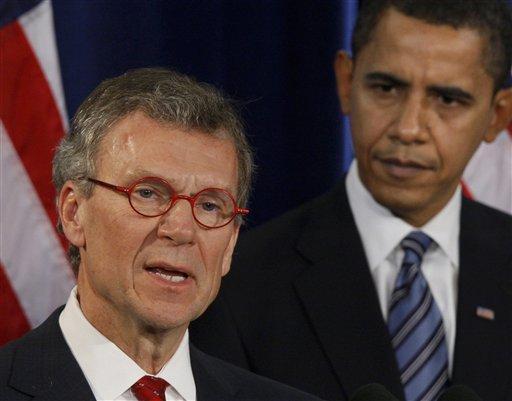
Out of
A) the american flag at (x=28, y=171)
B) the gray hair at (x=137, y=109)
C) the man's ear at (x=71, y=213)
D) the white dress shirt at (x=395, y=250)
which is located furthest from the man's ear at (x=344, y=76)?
the man's ear at (x=71, y=213)

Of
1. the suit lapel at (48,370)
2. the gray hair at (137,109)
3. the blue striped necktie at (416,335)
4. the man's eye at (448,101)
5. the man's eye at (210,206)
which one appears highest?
the gray hair at (137,109)

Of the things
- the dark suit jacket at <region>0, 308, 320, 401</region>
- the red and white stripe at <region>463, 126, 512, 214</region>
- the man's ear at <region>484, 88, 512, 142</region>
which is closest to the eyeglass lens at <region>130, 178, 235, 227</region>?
the dark suit jacket at <region>0, 308, 320, 401</region>

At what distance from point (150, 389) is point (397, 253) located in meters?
0.87

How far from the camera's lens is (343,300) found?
8.17 feet

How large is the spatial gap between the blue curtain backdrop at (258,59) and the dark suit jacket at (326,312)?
384mm

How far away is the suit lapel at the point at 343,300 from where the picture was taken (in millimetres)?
2408

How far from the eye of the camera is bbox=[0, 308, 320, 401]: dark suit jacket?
1.75 m

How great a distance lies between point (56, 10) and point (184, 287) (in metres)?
1.08

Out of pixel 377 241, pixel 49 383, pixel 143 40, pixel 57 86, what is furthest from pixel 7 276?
pixel 49 383

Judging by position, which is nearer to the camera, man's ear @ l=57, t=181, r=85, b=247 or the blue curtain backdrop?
man's ear @ l=57, t=181, r=85, b=247

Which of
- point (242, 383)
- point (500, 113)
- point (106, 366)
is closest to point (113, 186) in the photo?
point (106, 366)

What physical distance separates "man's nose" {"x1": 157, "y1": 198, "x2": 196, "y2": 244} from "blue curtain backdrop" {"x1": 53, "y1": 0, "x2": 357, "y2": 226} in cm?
97

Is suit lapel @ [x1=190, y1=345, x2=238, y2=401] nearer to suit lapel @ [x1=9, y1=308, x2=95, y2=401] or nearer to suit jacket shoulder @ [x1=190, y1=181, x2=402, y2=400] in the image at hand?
suit lapel @ [x1=9, y1=308, x2=95, y2=401]

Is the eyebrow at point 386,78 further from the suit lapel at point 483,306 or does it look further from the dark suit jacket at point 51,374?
the dark suit jacket at point 51,374
